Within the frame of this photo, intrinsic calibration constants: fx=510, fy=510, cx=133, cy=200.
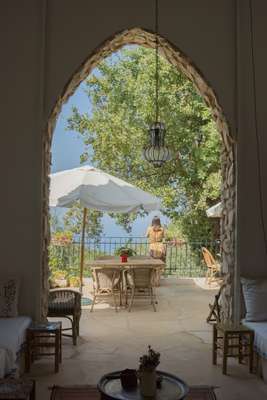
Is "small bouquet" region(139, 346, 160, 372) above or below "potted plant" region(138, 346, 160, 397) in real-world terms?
above

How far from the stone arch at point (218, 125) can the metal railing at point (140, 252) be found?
186 inches

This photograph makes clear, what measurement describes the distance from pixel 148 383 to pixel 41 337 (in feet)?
6.58

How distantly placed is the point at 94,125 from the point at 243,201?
8.90 meters

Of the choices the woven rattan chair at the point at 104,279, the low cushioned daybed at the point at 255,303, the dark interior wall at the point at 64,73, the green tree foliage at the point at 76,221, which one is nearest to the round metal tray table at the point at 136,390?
the low cushioned daybed at the point at 255,303

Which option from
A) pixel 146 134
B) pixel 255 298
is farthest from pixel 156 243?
pixel 255 298

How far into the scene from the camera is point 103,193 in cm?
733

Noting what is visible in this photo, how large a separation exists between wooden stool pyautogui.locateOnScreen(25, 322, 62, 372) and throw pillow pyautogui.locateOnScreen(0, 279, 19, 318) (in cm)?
25

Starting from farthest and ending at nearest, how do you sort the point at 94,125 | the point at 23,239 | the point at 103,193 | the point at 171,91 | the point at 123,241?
the point at 94,125, the point at 171,91, the point at 123,241, the point at 103,193, the point at 23,239

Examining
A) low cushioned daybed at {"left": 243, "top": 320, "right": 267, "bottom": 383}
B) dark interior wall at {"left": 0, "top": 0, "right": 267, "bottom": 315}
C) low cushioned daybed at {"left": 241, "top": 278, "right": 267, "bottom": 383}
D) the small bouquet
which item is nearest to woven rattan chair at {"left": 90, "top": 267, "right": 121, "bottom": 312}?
dark interior wall at {"left": 0, "top": 0, "right": 267, "bottom": 315}

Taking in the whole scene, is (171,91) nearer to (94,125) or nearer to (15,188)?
(94,125)

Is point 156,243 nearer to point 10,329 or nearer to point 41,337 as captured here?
point 41,337

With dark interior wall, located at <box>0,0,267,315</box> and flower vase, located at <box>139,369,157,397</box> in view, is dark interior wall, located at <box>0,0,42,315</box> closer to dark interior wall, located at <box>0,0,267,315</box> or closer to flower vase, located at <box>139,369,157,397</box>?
dark interior wall, located at <box>0,0,267,315</box>

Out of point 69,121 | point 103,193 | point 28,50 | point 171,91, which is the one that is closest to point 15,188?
point 28,50

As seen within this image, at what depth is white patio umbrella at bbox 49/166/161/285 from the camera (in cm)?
718
